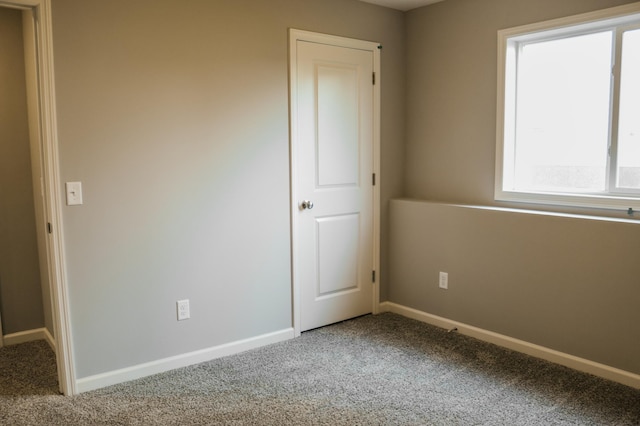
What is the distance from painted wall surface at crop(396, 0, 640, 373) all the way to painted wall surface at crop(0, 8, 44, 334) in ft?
8.80

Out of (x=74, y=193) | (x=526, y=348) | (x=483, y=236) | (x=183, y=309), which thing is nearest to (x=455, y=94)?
(x=483, y=236)

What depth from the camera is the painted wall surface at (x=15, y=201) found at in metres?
3.45

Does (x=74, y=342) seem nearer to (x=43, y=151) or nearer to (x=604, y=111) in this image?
(x=43, y=151)

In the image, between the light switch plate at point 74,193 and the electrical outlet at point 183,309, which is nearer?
the light switch plate at point 74,193

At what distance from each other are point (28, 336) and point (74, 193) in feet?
5.09

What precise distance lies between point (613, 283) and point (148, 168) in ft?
8.82

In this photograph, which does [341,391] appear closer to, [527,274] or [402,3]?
[527,274]

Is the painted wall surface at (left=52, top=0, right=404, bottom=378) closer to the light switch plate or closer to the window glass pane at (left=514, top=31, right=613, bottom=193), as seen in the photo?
the light switch plate

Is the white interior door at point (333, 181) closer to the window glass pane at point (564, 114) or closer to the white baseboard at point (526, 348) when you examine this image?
the white baseboard at point (526, 348)

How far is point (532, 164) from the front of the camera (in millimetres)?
3543

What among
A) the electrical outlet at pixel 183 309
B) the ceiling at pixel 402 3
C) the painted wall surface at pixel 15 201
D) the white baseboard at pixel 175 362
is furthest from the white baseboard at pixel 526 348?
the painted wall surface at pixel 15 201

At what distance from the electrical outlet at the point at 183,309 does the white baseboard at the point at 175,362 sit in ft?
0.77

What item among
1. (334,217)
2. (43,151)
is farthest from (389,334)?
(43,151)

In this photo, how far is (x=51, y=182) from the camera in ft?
8.75
